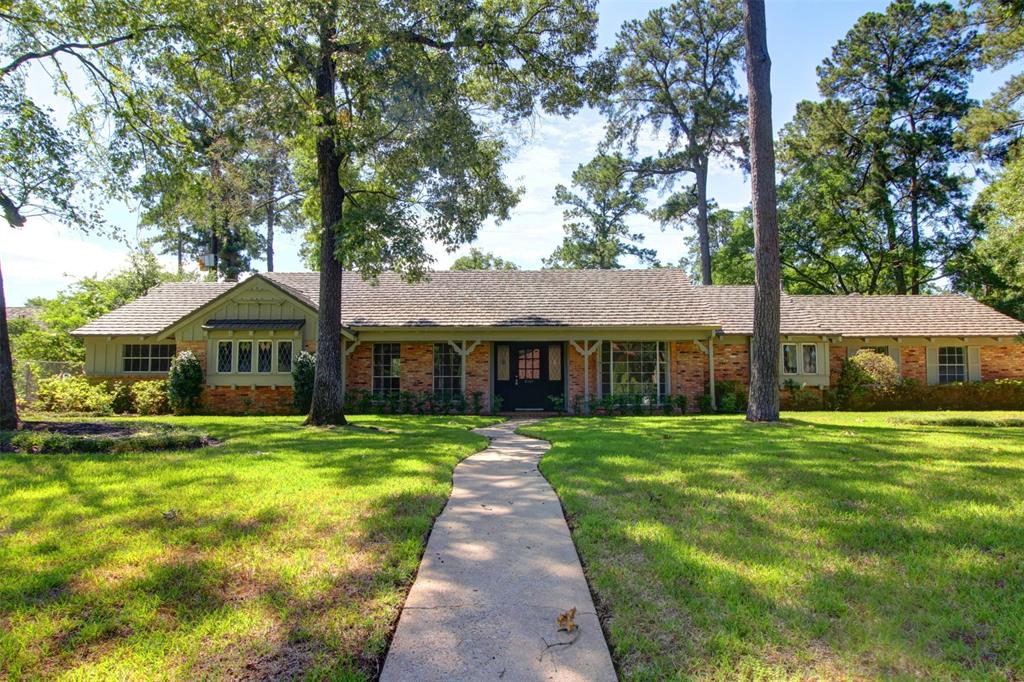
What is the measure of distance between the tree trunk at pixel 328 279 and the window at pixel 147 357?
863cm

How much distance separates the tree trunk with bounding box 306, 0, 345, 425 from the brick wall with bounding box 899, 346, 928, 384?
17862mm

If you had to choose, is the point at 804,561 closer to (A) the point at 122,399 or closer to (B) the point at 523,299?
(B) the point at 523,299

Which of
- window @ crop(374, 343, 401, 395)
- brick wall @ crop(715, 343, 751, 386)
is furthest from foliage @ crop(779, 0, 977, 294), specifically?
window @ crop(374, 343, 401, 395)

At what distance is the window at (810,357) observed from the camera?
18.9m

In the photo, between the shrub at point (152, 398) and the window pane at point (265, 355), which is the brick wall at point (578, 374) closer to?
the window pane at point (265, 355)

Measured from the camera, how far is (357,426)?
12.6 meters

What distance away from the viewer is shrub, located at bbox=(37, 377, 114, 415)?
1664cm

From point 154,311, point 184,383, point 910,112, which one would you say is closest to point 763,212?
point 184,383

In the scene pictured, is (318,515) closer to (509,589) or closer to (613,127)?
(509,589)

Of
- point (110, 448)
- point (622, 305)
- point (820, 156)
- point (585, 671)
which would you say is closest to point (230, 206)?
point (110, 448)

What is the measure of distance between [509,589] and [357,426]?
9628 millimetres

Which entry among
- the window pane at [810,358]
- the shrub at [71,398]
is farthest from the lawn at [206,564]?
the window pane at [810,358]

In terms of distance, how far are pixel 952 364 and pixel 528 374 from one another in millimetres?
14041

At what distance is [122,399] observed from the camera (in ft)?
56.7
